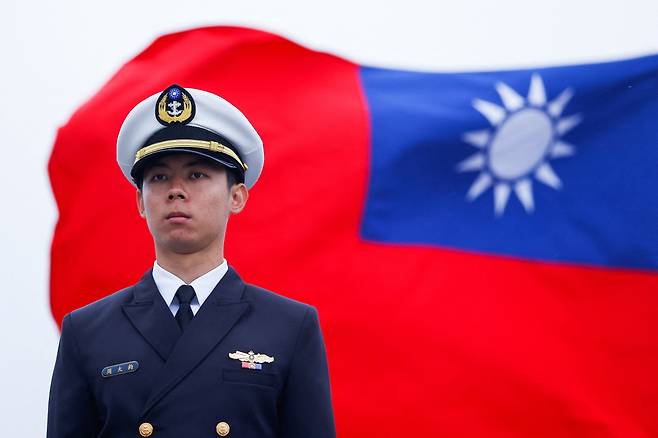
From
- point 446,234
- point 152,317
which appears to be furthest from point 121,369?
point 446,234

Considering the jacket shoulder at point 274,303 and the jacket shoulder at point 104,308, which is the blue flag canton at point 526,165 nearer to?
the jacket shoulder at point 274,303

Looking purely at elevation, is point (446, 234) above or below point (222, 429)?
above

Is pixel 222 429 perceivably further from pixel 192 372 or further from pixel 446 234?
pixel 446 234

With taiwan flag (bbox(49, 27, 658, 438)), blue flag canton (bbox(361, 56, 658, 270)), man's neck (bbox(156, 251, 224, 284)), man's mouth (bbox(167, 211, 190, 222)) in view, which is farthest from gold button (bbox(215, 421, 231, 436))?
blue flag canton (bbox(361, 56, 658, 270))

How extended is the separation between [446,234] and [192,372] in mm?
2975

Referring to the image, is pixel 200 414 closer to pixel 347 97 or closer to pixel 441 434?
pixel 441 434

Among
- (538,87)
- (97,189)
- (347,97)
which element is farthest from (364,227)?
(97,189)

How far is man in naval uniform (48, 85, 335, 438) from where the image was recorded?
2141 millimetres

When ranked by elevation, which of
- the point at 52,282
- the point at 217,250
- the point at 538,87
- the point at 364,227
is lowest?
the point at 217,250

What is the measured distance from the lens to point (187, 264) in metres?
2.21

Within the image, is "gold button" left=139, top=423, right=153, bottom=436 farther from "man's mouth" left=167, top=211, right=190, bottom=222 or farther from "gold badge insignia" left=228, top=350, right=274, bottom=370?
"man's mouth" left=167, top=211, right=190, bottom=222

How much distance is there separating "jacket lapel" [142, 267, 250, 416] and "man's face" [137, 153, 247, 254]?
130mm

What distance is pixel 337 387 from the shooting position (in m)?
4.77

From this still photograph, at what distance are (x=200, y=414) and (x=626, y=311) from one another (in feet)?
10.1
